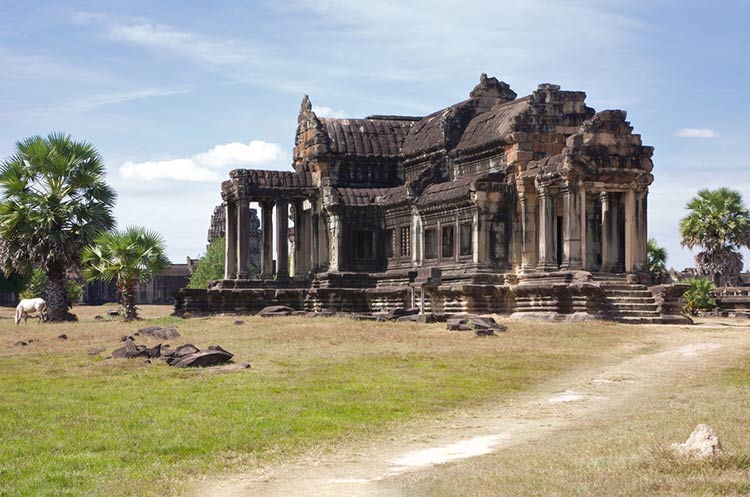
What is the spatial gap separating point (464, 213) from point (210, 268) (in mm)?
41355

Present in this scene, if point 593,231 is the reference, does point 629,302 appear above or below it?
below

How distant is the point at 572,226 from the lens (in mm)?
37062

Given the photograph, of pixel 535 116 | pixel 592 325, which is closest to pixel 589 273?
pixel 592 325

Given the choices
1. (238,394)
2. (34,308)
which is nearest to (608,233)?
(34,308)

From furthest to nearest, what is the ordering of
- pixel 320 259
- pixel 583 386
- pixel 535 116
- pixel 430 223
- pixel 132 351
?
pixel 320 259 < pixel 430 223 < pixel 535 116 < pixel 132 351 < pixel 583 386

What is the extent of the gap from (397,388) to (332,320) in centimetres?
1791

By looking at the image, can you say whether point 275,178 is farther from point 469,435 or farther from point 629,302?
point 469,435

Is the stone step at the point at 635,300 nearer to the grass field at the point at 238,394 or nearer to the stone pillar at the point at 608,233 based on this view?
the stone pillar at the point at 608,233

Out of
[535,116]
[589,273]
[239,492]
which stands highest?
[535,116]

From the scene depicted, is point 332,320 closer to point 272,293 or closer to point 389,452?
point 272,293

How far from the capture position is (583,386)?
2056 centimetres

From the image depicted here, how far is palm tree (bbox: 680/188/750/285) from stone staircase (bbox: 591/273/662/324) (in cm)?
1955

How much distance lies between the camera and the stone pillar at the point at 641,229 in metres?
37.8

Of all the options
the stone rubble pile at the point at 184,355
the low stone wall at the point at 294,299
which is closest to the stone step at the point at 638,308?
the low stone wall at the point at 294,299
